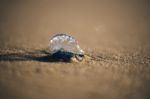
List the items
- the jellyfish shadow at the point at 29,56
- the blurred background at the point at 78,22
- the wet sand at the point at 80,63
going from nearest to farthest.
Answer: the wet sand at the point at 80,63 < the jellyfish shadow at the point at 29,56 < the blurred background at the point at 78,22

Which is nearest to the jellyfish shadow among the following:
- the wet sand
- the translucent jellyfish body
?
the wet sand

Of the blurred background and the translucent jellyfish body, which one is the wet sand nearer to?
the blurred background

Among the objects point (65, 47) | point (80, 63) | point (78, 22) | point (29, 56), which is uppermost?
point (78, 22)

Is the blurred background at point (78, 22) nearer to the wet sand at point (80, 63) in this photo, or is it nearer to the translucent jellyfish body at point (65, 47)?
the wet sand at point (80, 63)

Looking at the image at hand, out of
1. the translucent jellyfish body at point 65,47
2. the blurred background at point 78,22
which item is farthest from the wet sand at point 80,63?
the translucent jellyfish body at point 65,47

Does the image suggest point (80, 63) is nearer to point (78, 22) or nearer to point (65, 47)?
point (65, 47)

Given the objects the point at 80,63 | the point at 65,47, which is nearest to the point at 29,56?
the point at 65,47

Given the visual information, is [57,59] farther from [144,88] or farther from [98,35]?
[98,35]
